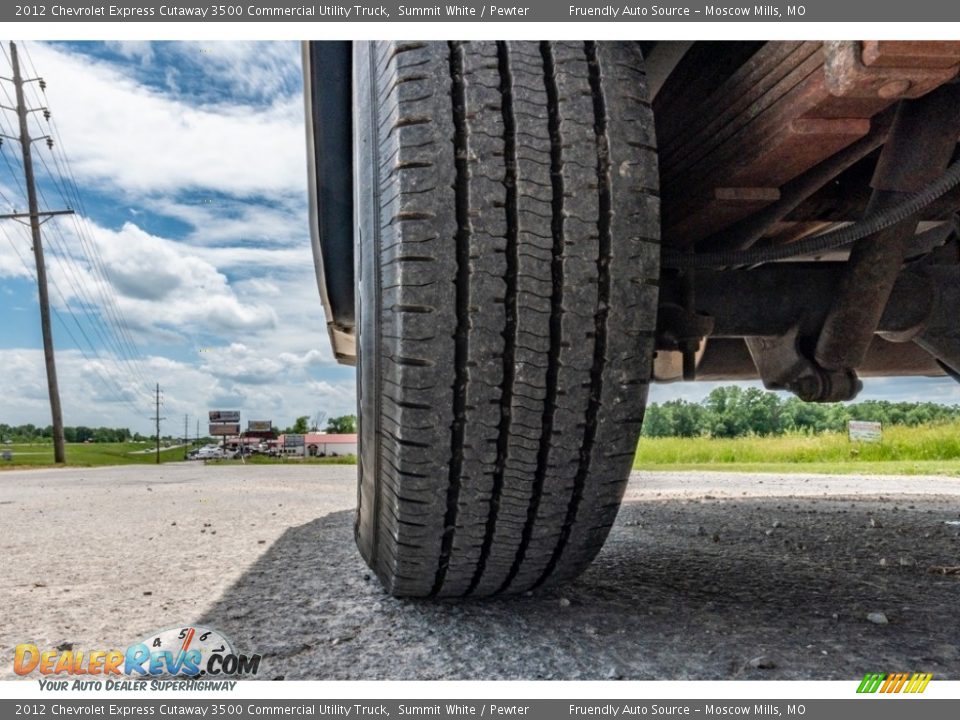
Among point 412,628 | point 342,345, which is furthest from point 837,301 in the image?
point 342,345

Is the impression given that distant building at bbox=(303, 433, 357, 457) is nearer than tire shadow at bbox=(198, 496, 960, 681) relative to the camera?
No

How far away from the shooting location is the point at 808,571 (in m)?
1.80

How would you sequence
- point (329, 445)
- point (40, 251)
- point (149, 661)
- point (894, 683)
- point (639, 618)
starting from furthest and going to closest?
1. point (329, 445)
2. point (40, 251)
3. point (639, 618)
4. point (149, 661)
5. point (894, 683)

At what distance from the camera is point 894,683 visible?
104 cm

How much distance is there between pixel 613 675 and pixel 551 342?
0.50 meters

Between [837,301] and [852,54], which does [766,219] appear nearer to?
[837,301]

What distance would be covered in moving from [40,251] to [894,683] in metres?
19.7

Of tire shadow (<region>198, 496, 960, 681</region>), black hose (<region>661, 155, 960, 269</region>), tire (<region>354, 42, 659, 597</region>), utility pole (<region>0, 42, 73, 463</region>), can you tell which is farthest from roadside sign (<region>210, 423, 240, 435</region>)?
tire (<region>354, 42, 659, 597</region>)

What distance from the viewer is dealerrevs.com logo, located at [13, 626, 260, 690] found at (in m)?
1.15

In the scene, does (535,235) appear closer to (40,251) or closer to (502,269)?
(502,269)

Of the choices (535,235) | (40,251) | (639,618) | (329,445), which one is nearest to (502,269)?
(535,235)

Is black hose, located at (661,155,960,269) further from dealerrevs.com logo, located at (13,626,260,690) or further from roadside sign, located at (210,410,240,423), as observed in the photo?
roadside sign, located at (210,410,240,423)

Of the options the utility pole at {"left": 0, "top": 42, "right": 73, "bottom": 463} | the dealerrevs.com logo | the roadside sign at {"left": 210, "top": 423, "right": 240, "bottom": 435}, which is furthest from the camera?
the roadside sign at {"left": 210, "top": 423, "right": 240, "bottom": 435}

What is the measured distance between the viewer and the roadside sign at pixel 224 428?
129 feet
